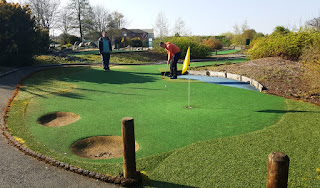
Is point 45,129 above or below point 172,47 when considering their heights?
below

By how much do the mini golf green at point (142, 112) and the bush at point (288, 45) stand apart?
6.75 meters

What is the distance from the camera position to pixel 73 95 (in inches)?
341

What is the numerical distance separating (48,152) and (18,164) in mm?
520

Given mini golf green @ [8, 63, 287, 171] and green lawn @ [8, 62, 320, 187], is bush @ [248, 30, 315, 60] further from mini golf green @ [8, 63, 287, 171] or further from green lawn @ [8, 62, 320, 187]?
green lawn @ [8, 62, 320, 187]

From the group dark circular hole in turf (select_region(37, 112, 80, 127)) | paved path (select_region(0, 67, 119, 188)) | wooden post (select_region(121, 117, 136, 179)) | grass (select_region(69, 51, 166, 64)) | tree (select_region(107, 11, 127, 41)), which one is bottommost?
paved path (select_region(0, 67, 119, 188))

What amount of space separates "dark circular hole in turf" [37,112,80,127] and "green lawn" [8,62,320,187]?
0.64 ft

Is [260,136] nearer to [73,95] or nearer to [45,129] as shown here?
[45,129]

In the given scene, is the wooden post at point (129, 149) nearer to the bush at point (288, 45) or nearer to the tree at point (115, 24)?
the bush at point (288, 45)

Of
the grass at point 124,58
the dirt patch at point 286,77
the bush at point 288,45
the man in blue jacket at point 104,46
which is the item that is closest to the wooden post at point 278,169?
the dirt patch at point 286,77

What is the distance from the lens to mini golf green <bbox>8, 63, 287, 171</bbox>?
4.86 metres

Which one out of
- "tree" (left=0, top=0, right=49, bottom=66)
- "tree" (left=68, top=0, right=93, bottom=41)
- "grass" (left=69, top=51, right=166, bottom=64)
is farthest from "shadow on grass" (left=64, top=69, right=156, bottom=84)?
"tree" (left=68, top=0, right=93, bottom=41)

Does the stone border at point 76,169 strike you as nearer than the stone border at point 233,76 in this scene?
Yes

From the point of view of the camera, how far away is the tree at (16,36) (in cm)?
1406

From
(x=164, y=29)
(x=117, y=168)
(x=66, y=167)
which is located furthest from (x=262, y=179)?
(x=164, y=29)
